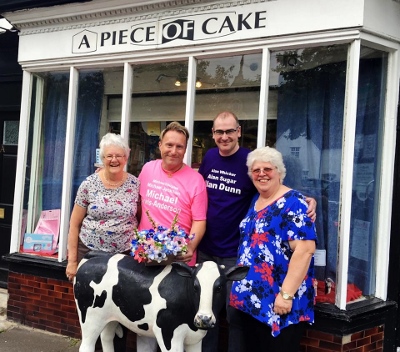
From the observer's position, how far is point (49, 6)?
4.82m

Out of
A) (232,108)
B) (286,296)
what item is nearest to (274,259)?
(286,296)

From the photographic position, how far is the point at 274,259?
293 cm

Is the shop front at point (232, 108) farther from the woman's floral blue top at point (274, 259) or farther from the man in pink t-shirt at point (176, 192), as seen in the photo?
the woman's floral blue top at point (274, 259)

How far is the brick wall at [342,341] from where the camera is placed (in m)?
3.51

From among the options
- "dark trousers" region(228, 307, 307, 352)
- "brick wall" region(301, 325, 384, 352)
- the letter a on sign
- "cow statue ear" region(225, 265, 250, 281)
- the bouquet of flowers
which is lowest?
"brick wall" region(301, 325, 384, 352)

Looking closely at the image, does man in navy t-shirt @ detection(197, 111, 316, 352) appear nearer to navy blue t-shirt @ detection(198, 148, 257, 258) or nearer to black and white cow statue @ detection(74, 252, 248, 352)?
navy blue t-shirt @ detection(198, 148, 257, 258)

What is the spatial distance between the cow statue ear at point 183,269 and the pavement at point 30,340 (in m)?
2.20

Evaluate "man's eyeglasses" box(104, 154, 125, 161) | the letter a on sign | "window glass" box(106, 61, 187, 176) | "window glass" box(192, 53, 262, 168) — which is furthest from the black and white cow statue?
the letter a on sign

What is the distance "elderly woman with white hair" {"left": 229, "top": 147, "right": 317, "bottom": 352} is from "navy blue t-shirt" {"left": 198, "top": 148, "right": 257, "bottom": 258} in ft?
1.13

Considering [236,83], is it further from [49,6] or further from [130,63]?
[49,6]

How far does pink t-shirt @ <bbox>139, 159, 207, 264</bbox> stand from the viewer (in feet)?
11.0

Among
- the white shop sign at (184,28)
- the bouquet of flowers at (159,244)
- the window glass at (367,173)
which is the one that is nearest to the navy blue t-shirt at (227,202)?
the bouquet of flowers at (159,244)

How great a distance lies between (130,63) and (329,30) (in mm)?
1965

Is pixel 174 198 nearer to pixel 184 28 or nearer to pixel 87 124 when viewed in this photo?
pixel 184 28
